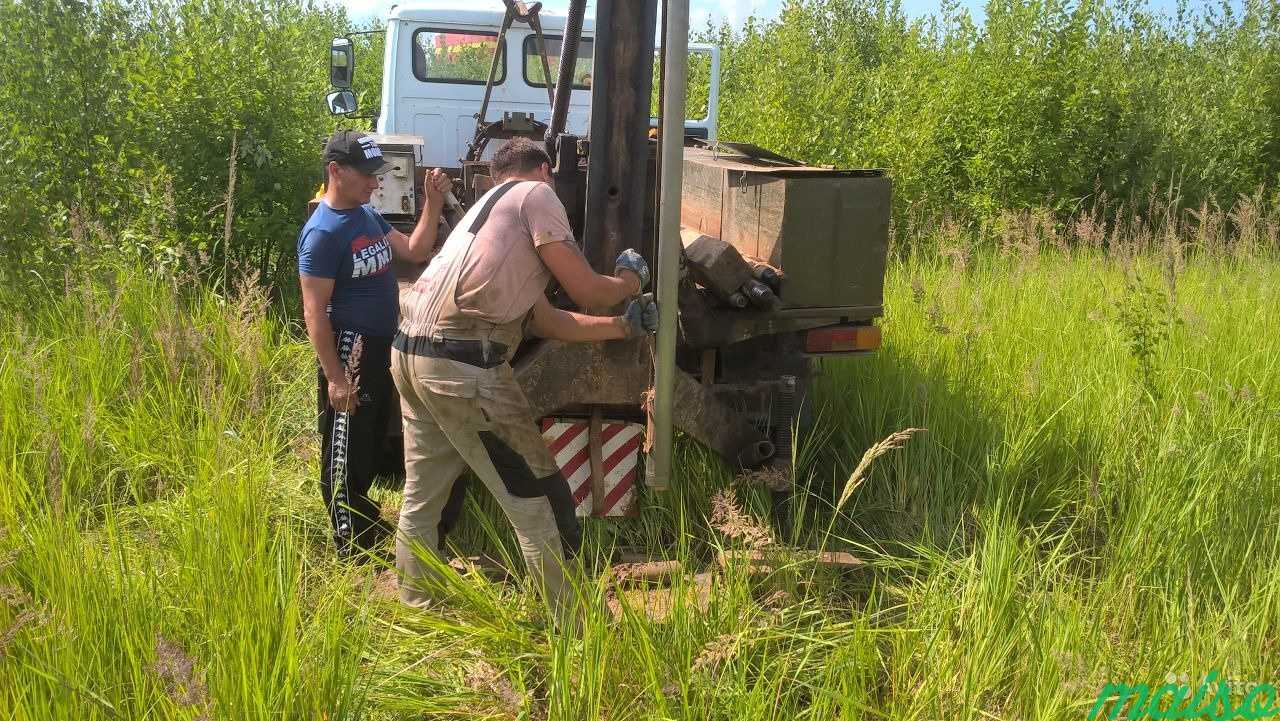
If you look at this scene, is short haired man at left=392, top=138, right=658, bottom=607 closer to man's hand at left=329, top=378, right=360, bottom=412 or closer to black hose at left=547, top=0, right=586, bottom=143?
man's hand at left=329, top=378, right=360, bottom=412

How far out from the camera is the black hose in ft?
13.0

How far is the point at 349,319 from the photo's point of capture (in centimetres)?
388

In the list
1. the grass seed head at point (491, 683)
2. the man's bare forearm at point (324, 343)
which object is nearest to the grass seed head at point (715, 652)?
the grass seed head at point (491, 683)

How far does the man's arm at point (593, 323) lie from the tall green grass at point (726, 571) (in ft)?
2.30

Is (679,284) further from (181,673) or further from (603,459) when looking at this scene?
(181,673)

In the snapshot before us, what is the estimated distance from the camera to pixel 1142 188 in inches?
441

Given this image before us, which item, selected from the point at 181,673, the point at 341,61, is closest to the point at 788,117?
the point at 341,61

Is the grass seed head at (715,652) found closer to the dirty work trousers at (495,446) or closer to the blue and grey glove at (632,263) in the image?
the dirty work trousers at (495,446)

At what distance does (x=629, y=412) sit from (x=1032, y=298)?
3.64 metres

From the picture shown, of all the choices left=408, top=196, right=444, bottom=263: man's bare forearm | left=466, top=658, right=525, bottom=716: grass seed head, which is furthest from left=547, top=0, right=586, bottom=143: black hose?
left=466, top=658, right=525, bottom=716: grass seed head

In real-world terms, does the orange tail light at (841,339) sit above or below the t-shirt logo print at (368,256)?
below

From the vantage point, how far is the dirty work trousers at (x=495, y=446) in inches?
126

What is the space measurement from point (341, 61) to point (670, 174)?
4.29m

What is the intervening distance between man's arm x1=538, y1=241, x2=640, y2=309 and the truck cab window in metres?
4.24
